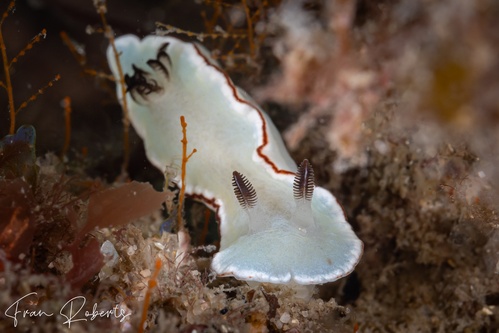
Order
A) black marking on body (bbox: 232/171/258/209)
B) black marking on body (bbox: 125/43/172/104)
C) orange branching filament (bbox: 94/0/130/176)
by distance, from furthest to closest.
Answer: orange branching filament (bbox: 94/0/130/176), black marking on body (bbox: 125/43/172/104), black marking on body (bbox: 232/171/258/209)

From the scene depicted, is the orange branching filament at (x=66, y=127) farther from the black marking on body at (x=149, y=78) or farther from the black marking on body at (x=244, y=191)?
the black marking on body at (x=244, y=191)

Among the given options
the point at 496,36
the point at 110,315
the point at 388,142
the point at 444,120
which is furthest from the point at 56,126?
the point at 496,36

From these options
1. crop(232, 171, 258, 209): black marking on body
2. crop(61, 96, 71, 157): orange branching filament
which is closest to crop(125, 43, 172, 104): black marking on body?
crop(61, 96, 71, 157): orange branching filament

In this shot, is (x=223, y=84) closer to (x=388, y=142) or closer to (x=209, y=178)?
(x=209, y=178)
